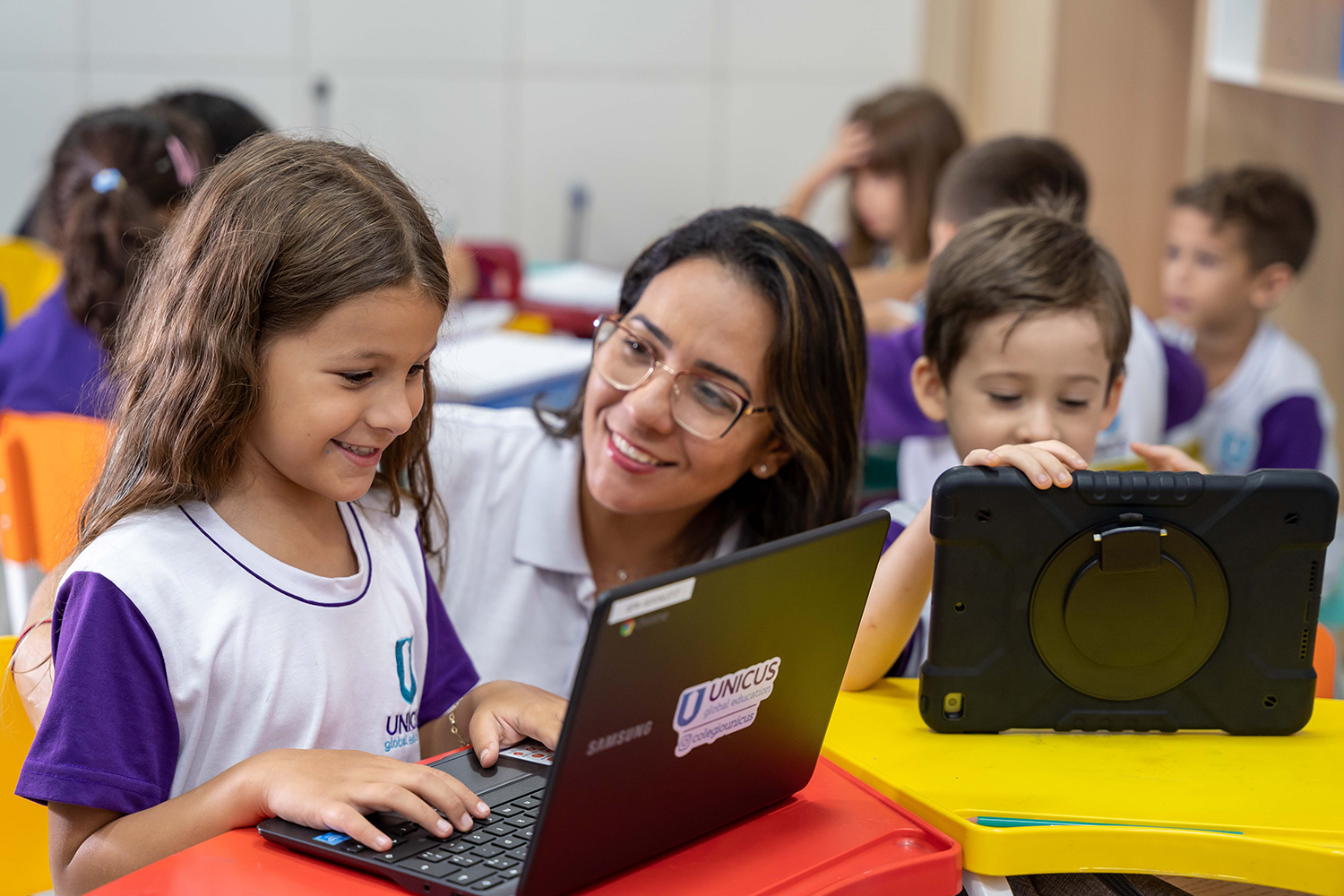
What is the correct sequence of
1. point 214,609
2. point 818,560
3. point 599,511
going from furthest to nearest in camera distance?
point 599,511, point 214,609, point 818,560

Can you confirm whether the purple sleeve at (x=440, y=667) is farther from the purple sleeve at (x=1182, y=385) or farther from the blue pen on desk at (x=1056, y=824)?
the purple sleeve at (x=1182, y=385)

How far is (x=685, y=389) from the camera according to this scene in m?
1.34

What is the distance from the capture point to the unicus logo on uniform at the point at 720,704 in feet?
2.51

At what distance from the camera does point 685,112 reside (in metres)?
4.75

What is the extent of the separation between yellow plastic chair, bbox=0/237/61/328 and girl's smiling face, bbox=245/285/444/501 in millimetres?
2538

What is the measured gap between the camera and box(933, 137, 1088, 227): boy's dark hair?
7.75 feet

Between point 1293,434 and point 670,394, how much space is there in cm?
177

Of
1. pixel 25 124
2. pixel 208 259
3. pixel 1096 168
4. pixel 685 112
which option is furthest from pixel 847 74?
pixel 208 259

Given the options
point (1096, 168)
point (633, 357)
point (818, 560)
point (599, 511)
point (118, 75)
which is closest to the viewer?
point (818, 560)

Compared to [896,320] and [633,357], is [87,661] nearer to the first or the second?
[633,357]

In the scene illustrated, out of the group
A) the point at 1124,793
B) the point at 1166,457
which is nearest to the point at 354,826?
the point at 1124,793

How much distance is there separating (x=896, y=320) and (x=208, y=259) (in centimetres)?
181

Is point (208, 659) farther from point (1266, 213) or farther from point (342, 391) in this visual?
point (1266, 213)

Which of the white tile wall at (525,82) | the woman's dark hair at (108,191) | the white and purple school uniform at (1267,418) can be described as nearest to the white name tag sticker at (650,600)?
the woman's dark hair at (108,191)
